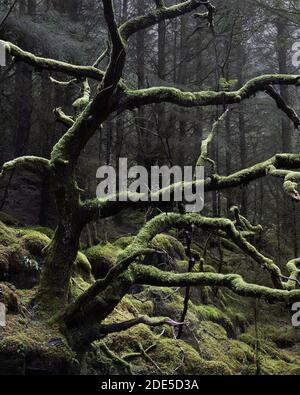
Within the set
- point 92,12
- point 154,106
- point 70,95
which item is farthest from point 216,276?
point 92,12

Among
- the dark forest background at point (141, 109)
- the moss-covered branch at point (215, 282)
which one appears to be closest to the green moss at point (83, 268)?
the dark forest background at point (141, 109)

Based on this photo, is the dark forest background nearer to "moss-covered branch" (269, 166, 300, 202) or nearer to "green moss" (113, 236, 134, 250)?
"green moss" (113, 236, 134, 250)

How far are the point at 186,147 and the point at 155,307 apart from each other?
22.1ft

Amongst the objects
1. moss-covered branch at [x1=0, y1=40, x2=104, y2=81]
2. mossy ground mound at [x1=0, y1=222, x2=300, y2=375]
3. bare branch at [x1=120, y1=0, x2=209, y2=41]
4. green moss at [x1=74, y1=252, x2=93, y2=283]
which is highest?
bare branch at [x1=120, y1=0, x2=209, y2=41]

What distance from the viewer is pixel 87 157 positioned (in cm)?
1255

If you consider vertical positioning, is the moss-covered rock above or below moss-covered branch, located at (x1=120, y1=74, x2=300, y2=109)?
below

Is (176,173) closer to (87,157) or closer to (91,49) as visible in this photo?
(87,157)

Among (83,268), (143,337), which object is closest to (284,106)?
(143,337)

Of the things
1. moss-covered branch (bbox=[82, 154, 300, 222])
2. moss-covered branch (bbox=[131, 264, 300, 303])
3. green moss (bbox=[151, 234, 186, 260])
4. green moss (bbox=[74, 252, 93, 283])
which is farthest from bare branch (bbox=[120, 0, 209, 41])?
green moss (bbox=[151, 234, 186, 260])

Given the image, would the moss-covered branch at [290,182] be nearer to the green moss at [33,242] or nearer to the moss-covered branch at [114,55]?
the moss-covered branch at [114,55]

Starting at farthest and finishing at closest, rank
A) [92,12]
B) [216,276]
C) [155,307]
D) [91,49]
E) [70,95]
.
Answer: [92,12] → [70,95] → [91,49] → [155,307] → [216,276]

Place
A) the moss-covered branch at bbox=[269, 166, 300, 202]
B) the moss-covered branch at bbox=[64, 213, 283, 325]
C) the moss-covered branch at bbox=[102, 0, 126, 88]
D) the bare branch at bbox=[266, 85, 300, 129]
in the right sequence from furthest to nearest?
the bare branch at bbox=[266, 85, 300, 129] < the moss-covered branch at bbox=[64, 213, 283, 325] < the moss-covered branch at bbox=[102, 0, 126, 88] < the moss-covered branch at bbox=[269, 166, 300, 202]

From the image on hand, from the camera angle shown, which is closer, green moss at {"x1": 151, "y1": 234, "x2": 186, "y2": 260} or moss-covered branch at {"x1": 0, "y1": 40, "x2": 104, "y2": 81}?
moss-covered branch at {"x1": 0, "y1": 40, "x2": 104, "y2": 81}

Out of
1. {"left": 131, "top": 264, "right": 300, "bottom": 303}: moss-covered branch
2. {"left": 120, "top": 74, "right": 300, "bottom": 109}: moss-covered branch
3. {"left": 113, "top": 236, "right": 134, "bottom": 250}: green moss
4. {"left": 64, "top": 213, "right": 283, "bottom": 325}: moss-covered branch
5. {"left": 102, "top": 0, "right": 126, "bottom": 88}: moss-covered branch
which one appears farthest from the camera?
{"left": 113, "top": 236, "right": 134, "bottom": 250}: green moss
